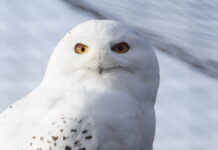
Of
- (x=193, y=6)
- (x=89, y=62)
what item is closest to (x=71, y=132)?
(x=89, y=62)

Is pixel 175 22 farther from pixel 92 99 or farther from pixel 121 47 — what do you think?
pixel 92 99

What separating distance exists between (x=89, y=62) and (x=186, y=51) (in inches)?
34.2

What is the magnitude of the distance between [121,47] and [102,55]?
63mm

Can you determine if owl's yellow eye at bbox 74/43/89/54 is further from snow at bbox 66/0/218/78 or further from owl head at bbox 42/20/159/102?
snow at bbox 66/0/218/78

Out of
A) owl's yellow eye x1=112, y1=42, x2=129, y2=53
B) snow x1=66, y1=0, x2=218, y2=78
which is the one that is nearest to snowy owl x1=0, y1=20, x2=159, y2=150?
owl's yellow eye x1=112, y1=42, x2=129, y2=53

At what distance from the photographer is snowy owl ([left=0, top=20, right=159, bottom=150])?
1132 millimetres

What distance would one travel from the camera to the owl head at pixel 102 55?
1244 millimetres

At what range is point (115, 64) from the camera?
4.11 ft

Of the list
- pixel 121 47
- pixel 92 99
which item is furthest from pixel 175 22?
pixel 92 99

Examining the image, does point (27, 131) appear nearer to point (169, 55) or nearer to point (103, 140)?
point (103, 140)

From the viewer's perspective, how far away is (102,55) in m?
1.24

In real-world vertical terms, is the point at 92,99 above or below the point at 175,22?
below

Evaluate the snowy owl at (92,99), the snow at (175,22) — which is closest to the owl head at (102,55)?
the snowy owl at (92,99)

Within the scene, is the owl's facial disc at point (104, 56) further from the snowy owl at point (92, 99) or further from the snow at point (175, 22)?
the snow at point (175, 22)
